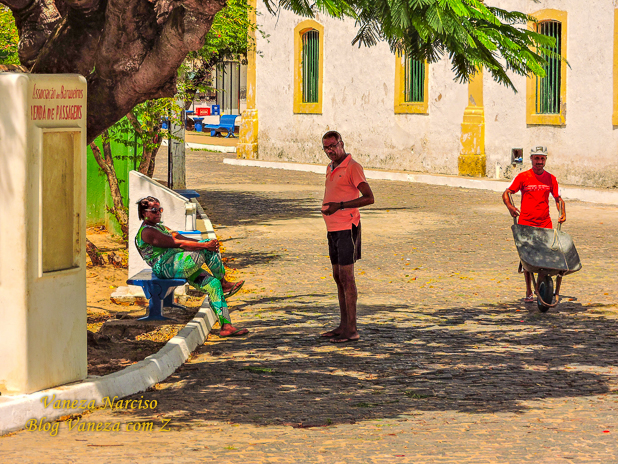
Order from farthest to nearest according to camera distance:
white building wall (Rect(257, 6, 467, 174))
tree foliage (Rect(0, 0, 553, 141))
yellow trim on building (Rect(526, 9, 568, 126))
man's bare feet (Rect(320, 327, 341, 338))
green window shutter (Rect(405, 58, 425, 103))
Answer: green window shutter (Rect(405, 58, 425, 103)) < white building wall (Rect(257, 6, 467, 174)) < yellow trim on building (Rect(526, 9, 568, 126)) < man's bare feet (Rect(320, 327, 341, 338)) < tree foliage (Rect(0, 0, 553, 141))

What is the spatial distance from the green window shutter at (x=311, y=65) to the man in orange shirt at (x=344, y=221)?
25329 millimetres

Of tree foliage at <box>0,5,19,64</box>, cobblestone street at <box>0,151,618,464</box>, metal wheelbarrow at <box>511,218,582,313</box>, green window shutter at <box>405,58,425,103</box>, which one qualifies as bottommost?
cobblestone street at <box>0,151,618,464</box>

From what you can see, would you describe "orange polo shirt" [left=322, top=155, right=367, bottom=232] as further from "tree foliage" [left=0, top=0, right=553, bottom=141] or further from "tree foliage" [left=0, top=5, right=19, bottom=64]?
"tree foliage" [left=0, top=5, right=19, bottom=64]

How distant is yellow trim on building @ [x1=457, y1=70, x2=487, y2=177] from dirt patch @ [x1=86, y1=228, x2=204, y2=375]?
15.5 m

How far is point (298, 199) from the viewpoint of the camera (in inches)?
882

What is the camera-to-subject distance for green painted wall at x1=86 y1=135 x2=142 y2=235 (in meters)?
15.8

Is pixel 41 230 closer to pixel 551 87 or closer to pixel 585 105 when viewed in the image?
pixel 585 105

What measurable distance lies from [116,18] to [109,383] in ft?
8.80

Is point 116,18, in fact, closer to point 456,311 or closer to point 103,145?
point 456,311

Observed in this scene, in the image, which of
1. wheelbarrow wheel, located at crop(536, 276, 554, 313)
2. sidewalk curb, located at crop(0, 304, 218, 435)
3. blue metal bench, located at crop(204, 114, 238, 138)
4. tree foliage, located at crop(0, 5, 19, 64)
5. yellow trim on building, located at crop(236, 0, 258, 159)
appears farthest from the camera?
blue metal bench, located at crop(204, 114, 238, 138)

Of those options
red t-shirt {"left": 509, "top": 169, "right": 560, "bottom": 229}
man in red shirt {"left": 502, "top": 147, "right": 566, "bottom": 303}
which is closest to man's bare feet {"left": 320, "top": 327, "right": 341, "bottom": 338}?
man in red shirt {"left": 502, "top": 147, "right": 566, "bottom": 303}

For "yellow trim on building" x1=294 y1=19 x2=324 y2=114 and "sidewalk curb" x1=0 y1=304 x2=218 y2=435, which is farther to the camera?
"yellow trim on building" x1=294 y1=19 x2=324 y2=114

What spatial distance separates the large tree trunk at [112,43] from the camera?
7113 millimetres

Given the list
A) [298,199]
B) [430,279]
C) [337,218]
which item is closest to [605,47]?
[298,199]
